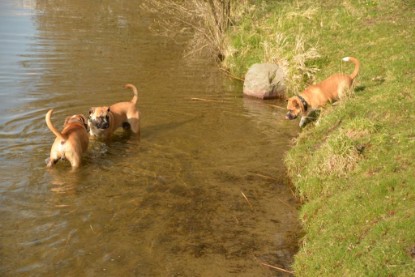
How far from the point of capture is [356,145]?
7617mm

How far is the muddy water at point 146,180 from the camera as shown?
6.16 m

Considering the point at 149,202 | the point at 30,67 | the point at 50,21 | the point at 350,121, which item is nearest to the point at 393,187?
the point at 350,121

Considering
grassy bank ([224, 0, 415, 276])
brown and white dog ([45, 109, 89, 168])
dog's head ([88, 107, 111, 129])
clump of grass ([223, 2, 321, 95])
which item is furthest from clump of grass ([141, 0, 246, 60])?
brown and white dog ([45, 109, 89, 168])

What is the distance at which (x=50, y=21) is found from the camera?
69.0 feet

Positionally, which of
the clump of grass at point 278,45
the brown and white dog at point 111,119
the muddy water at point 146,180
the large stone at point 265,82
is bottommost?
the muddy water at point 146,180

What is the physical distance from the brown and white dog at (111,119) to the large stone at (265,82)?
4401 millimetres

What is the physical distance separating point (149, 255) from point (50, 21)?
56.4ft

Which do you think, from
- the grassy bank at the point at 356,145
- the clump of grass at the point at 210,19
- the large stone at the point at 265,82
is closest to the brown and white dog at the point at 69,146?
the grassy bank at the point at 356,145

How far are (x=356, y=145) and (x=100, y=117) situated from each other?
4.69 m

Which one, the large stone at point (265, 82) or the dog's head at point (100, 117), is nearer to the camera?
the dog's head at point (100, 117)

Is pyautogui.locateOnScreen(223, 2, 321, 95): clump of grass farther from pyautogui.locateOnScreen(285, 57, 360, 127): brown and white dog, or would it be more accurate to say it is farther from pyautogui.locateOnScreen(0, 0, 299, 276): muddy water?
pyautogui.locateOnScreen(285, 57, 360, 127): brown and white dog

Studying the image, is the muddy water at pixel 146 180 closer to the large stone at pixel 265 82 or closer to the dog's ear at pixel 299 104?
the large stone at pixel 265 82

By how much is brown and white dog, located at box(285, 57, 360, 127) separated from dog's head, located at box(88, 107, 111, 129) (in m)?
3.71

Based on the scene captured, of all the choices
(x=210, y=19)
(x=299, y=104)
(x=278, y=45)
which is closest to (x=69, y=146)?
(x=299, y=104)
